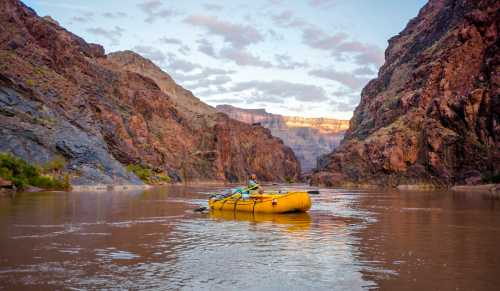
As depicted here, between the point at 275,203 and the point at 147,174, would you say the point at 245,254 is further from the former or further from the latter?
the point at 147,174

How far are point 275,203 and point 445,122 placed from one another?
106 meters

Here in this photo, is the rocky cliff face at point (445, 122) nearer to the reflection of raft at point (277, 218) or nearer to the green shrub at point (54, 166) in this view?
the green shrub at point (54, 166)

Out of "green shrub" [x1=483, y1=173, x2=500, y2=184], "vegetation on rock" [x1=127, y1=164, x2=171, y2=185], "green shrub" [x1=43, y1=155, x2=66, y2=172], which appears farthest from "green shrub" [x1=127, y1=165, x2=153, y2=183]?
"green shrub" [x1=483, y1=173, x2=500, y2=184]

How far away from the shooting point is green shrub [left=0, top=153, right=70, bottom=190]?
2106 inches

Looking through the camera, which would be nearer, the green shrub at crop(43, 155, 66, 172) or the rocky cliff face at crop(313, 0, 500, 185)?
the green shrub at crop(43, 155, 66, 172)

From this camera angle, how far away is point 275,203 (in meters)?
32.7

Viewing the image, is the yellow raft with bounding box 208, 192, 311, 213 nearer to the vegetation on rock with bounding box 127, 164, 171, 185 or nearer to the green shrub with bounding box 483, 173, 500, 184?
the vegetation on rock with bounding box 127, 164, 171, 185

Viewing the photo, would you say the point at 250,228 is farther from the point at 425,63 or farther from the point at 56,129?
the point at 425,63

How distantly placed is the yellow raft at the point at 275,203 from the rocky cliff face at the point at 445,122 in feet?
280

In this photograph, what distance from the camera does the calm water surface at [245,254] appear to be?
42.8 feet

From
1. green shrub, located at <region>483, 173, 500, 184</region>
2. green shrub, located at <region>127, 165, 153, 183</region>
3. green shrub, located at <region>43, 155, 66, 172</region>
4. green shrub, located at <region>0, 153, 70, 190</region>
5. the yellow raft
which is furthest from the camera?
green shrub, located at <region>127, 165, 153, 183</region>

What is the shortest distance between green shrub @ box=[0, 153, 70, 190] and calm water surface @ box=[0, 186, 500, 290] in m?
27.0

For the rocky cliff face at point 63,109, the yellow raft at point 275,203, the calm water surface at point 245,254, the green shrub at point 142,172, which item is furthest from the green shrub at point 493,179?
the calm water surface at point 245,254

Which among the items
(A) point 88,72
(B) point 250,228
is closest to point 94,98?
(A) point 88,72
